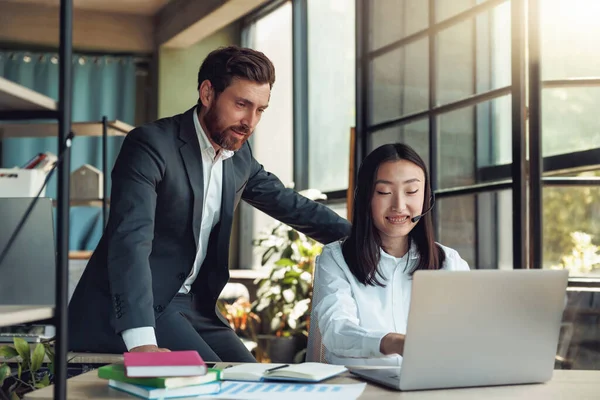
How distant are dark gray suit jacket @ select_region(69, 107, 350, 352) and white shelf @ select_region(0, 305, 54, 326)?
0.68 m

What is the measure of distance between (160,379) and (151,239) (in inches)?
28.1

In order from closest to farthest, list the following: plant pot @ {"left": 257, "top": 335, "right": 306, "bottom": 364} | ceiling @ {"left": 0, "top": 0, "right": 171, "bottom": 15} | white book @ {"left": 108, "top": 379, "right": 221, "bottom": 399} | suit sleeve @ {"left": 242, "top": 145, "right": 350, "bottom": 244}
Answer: white book @ {"left": 108, "top": 379, "right": 221, "bottom": 399} < suit sleeve @ {"left": 242, "top": 145, "right": 350, "bottom": 244} < plant pot @ {"left": 257, "top": 335, "right": 306, "bottom": 364} < ceiling @ {"left": 0, "top": 0, "right": 171, "bottom": 15}

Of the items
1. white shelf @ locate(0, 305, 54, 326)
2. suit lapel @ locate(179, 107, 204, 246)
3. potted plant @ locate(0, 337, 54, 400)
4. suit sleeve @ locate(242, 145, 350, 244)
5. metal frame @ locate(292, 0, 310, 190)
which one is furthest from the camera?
metal frame @ locate(292, 0, 310, 190)

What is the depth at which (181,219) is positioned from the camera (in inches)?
83.8

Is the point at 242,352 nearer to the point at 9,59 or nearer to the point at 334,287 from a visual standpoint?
the point at 334,287

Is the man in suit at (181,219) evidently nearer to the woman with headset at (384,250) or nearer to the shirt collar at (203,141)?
the shirt collar at (203,141)

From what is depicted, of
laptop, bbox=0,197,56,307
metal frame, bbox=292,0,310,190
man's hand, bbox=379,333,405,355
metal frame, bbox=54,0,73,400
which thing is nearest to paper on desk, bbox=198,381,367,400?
man's hand, bbox=379,333,405,355

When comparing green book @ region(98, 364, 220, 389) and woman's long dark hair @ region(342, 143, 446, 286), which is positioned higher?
woman's long dark hair @ region(342, 143, 446, 286)

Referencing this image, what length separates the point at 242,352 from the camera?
2.25 m

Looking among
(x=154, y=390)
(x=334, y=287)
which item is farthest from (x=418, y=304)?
(x=334, y=287)

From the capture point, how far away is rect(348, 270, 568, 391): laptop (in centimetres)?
129

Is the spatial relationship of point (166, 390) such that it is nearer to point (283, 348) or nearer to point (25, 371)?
point (25, 371)

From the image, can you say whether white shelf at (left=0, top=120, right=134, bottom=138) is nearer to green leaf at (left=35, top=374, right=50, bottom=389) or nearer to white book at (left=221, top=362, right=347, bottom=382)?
green leaf at (left=35, top=374, right=50, bottom=389)

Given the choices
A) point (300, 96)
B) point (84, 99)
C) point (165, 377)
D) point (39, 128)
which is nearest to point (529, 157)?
point (165, 377)
